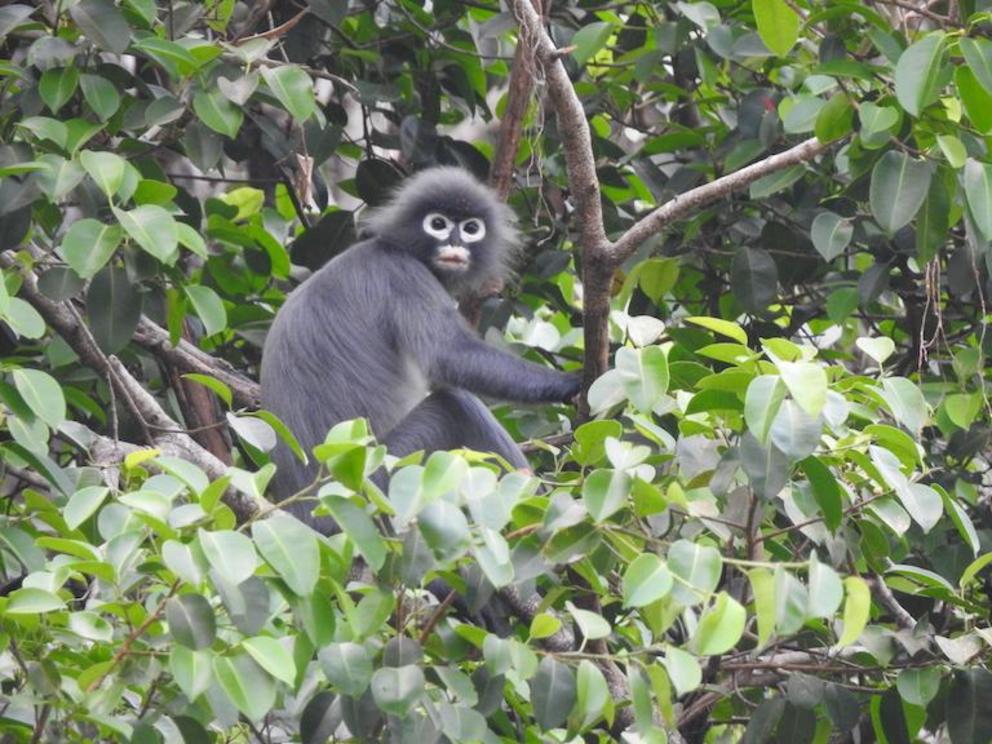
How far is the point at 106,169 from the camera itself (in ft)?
13.4

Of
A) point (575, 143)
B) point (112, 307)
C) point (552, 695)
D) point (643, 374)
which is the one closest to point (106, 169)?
point (112, 307)

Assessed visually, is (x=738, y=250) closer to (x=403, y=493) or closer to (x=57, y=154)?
(x=57, y=154)

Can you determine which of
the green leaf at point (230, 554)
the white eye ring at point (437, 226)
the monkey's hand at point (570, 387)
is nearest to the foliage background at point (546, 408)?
the green leaf at point (230, 554)

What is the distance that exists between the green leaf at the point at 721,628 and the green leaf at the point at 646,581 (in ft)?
0.29

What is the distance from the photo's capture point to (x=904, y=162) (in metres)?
4.22

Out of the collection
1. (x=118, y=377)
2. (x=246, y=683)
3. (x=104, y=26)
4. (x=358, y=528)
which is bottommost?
(x=118, y=377)

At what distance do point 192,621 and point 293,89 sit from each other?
6.94 ft

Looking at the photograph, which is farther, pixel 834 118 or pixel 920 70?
pixel 834 118

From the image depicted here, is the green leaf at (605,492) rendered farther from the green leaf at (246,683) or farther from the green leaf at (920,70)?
the green leaf at (920,70)

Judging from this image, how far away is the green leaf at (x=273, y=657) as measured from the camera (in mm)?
2717

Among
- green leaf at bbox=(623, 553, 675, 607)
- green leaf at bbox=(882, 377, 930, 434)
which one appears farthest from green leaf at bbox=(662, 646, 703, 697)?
green leaf at bbox=(882, 377, 930, 434)

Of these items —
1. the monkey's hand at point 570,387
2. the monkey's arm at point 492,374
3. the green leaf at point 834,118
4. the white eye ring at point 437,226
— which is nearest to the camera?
the green leaf at point 834,118

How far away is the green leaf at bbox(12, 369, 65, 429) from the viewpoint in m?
3.72

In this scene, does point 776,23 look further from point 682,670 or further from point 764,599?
point 682,670
